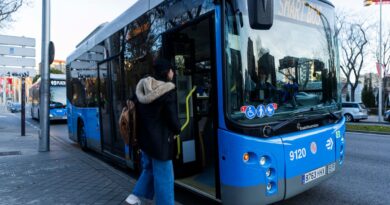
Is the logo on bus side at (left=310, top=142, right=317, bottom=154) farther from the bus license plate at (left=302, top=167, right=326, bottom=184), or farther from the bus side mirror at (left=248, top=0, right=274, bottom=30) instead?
the bus side mirror at (left=248, top=0, right=274, bottom=30)

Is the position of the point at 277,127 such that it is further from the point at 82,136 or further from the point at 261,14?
the point at 82,136

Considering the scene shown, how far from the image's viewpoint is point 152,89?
3891mm

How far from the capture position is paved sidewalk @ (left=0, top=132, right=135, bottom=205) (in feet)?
16.9

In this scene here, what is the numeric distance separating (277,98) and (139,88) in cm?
162

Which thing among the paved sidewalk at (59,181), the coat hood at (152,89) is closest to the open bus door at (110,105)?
the paved sidewalk at (59,181)

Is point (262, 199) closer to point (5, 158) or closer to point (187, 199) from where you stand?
point (187, 199)

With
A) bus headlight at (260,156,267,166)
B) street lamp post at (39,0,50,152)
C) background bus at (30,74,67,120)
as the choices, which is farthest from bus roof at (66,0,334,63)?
background bus at (30,74,67,120)

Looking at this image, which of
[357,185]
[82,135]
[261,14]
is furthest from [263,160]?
[82,135]

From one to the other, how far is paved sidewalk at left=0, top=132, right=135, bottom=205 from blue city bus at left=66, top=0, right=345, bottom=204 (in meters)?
0.84

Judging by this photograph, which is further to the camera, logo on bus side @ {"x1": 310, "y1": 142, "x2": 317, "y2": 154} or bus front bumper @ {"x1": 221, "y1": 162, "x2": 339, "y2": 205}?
logo on bus side @ {"x1": 310, "y1": 142, "x2": 317, "y2": 154}

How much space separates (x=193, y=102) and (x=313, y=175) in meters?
1.94

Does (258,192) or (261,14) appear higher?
(261,14)

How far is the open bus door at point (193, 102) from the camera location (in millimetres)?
5152

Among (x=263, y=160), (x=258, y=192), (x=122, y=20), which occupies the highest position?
(x=122, y=20)
